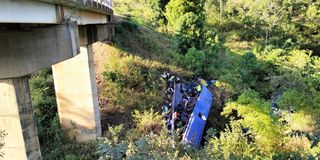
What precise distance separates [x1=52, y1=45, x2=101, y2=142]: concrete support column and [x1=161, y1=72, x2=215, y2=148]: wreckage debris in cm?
310

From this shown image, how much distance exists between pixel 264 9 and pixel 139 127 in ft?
77.9

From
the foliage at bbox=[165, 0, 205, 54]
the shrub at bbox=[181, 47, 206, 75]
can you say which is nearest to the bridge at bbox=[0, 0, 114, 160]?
the shrub at bbox=[181, 47, 206, 75]

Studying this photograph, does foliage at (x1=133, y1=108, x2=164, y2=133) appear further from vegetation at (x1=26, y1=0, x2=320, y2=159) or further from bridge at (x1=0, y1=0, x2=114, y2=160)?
bridge at (x1=0, y1=0, x2=114, y2=160)

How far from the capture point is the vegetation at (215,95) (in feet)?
28.4

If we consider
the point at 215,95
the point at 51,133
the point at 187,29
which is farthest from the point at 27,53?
the point at 187,29

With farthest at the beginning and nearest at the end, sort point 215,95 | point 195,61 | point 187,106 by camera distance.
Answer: point 195,61
point 215,95
point 187,106

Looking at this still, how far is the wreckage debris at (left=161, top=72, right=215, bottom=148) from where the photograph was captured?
1373cm

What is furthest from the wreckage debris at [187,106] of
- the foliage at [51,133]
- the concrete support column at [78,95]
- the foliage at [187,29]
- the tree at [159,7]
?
the tree at [159,7]

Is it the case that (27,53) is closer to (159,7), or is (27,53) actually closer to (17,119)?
(17,119)

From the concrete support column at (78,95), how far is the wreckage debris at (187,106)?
10.2 feet

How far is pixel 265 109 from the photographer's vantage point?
12.7 m

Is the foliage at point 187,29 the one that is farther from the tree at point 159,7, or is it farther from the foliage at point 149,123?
the foliage at point 149,123

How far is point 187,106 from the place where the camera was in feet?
52.7

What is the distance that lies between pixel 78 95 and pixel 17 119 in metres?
5.26
